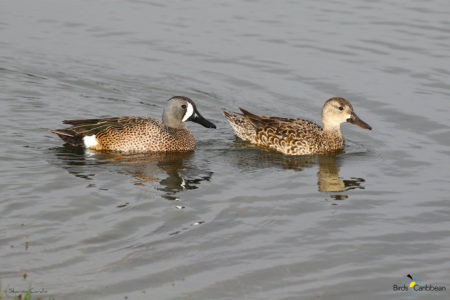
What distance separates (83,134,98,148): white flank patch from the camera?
1226 cm

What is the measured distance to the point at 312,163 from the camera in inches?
487

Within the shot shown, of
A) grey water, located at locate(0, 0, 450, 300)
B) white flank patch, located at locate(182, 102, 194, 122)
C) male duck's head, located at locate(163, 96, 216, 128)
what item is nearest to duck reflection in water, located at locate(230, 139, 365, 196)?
grey water, located at locate(0, 0, 450, 300)

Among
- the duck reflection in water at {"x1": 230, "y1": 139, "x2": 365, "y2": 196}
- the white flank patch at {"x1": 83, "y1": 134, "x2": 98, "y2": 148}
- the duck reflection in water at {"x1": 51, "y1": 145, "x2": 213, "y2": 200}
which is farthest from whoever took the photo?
the white flank patch at {"x1": 83, "y1": 134, "x2": 98, "y2": 148}

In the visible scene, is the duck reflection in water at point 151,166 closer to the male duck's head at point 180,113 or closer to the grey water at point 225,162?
the grey water at point 225,162

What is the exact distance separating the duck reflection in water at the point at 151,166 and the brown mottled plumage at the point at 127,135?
13cm

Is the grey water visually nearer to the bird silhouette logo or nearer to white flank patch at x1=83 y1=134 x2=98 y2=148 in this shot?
the bird silhouette logo

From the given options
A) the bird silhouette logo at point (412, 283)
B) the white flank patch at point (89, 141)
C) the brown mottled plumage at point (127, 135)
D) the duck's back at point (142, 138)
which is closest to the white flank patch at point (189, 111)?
the brown mottled plumage at point (127, 135)

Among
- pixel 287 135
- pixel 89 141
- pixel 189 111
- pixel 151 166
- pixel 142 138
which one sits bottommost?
pixel 151 166

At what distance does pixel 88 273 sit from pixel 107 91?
25.7 feet

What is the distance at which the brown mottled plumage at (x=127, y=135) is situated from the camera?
12281 millimetres

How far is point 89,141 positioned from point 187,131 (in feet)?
5.21

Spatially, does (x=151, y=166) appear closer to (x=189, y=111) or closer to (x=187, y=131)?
(x=187, y=131)

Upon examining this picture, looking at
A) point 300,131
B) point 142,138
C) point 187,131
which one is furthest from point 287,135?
point 142,138

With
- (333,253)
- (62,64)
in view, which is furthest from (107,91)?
(333,253)
